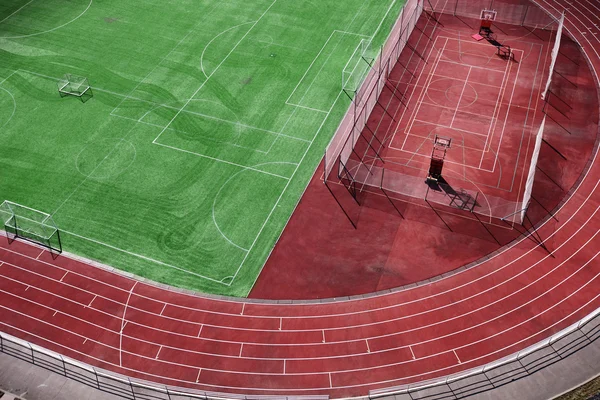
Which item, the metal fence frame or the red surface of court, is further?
the metal fence frame

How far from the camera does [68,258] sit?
116ft

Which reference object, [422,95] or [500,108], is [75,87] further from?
[500,108]

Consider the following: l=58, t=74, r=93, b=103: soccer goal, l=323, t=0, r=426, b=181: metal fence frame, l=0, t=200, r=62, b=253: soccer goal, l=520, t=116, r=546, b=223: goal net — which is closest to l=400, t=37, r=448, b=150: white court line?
l=323, t=0, r=426, b=181: metal fence frame

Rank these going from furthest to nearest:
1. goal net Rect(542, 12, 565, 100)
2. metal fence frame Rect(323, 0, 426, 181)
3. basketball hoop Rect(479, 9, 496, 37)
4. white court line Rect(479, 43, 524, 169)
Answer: basketball hoop Rect(479, 9, 496, 37)
goal net Rect(542, 12, 565, 100)
white court line Rect(479, 43, 524, 169)
metal fence frame Rect(323, 0, 426, 181)

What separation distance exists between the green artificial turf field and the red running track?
2.11 meters

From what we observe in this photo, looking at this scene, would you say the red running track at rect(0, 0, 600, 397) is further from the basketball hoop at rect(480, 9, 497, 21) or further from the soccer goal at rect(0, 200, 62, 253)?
the basketball hoop at rect(480, 9, 497, 21)

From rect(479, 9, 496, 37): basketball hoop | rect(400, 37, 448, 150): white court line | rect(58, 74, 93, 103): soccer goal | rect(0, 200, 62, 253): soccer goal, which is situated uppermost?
rect(479, 9, 496, 37): basketball hoop

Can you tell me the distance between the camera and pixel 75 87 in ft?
149

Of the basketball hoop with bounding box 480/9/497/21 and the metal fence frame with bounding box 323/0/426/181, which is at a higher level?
the basketball hoop with bounding box 480/9/497/21

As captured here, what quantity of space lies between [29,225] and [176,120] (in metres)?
11.5

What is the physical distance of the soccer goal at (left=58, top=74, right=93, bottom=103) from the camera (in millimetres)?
44875

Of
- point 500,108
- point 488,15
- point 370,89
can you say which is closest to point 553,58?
point 500,108

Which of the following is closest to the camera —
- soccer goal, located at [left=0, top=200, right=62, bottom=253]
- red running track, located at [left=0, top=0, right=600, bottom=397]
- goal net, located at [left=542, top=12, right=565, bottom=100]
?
red running track, located at [left=0, top=0, right=600, bottom=397]

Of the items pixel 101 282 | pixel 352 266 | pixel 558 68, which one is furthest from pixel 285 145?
pixel 558 68
